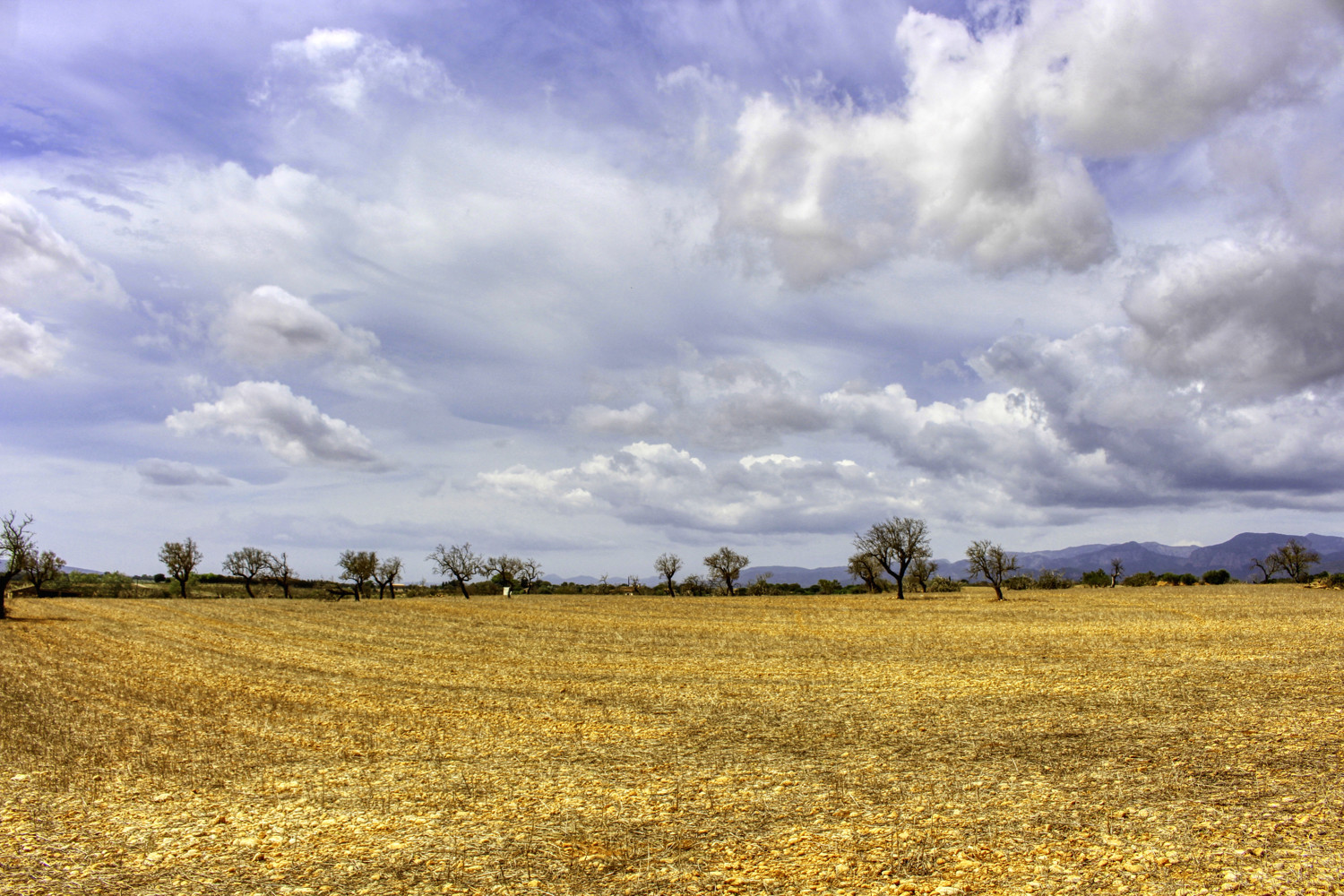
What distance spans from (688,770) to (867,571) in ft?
228

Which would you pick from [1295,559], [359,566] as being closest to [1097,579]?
[1295,559]

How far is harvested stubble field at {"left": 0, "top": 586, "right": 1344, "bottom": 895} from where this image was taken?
28.2 feet

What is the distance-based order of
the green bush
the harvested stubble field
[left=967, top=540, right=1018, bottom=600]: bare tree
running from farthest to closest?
the green bush < [left=967, top=540, right=1018, bottom=600]: bare tree < the harvested stubble field

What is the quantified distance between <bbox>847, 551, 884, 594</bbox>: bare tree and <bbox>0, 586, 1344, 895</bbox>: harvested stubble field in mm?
49436

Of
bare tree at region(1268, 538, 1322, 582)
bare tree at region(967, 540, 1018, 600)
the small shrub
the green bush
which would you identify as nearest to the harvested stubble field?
bare tree at region(967, 540, 1018, 600)

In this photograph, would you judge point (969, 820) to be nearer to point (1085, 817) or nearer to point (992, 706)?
point (1085, 817)

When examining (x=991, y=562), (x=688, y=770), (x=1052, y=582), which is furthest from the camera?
(x=1052, y=582)

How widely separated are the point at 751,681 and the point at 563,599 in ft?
142

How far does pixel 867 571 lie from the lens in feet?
257

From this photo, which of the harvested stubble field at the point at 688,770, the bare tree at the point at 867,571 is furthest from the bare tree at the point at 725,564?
the harvested stubble field at the point at 688,770

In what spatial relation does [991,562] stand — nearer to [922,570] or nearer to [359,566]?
[922,570]

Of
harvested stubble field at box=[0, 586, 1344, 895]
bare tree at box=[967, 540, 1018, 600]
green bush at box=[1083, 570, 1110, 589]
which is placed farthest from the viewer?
green bush at box=[1083, 570, 1110, 589]

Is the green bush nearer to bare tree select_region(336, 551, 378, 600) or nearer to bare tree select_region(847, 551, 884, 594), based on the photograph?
bare tree select_region(847, 551, 884, 594)

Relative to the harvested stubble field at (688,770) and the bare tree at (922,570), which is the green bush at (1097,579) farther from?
the harvested stubble field at (688,770)
